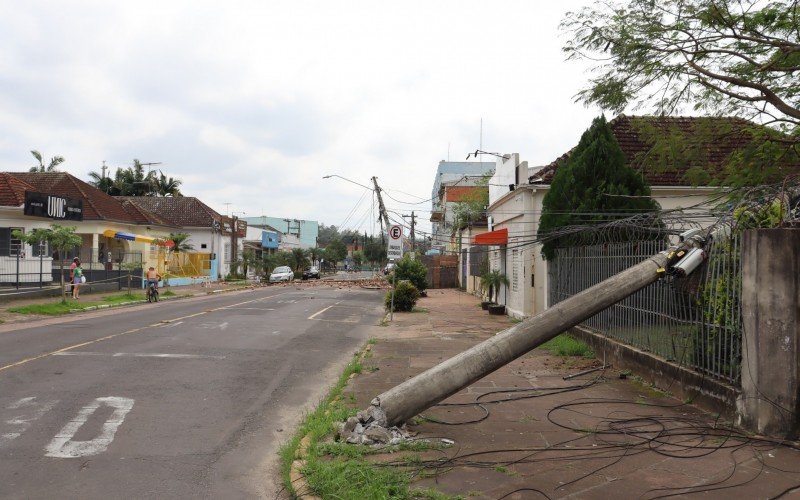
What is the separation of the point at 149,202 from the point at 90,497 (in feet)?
172

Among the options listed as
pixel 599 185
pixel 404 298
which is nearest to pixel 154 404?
pixel 599 185

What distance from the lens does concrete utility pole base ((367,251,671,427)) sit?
21.2 feet

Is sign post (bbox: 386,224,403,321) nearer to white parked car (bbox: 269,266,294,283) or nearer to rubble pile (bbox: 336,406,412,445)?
rubble pile (bbox: 336,406,412,445)

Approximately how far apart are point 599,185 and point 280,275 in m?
40.6

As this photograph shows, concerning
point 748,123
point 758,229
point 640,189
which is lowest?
point 758,229

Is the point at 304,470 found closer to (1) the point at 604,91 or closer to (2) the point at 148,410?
(2) the point at 148,410

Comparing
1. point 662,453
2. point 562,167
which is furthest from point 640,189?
point 662,453

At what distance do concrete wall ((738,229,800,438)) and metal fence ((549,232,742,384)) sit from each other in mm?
345

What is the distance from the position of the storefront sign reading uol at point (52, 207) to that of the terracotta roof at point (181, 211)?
17.9 m

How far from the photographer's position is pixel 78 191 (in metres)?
36.8

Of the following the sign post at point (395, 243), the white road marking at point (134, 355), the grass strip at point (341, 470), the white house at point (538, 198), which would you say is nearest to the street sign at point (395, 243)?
the sign post at point (395, 243)

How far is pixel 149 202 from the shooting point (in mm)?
53406

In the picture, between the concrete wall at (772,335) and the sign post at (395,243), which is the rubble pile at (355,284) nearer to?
the sign post at (395,243)

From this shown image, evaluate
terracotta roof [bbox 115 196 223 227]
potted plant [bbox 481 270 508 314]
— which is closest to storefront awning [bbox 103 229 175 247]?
terracotta roof [bbox 115 196 223 227]
